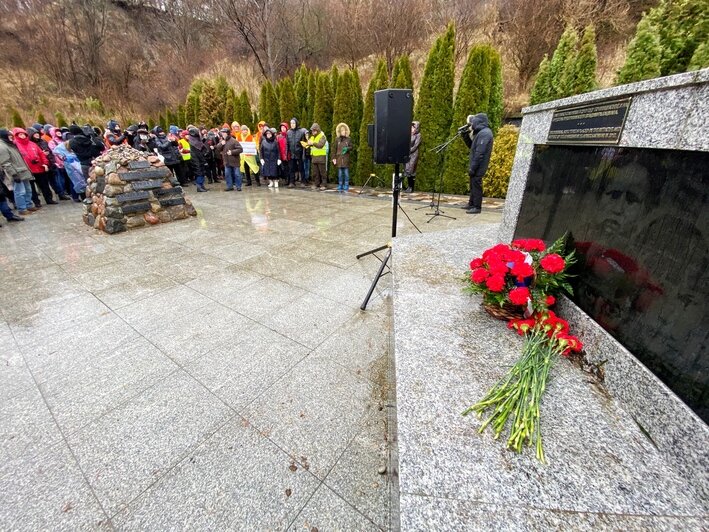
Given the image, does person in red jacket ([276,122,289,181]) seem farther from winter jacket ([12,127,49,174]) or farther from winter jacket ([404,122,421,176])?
winter jacket ([12,127,49,174])

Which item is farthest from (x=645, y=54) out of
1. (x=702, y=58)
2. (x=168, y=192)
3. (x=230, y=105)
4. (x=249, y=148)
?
(x=230, y=105)

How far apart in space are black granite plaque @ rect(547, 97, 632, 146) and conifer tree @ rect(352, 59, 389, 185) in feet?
25.0

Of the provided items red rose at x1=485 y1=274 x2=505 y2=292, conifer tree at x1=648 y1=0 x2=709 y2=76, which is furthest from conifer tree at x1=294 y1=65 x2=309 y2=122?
red rose at x1=485 y1=274 x2=505 y2=292

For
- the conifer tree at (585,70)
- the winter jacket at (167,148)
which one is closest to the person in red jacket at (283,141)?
the winter jacket at (167,148)

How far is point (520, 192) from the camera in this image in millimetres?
2994

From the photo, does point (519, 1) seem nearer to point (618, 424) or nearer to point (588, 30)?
point (588, 30)

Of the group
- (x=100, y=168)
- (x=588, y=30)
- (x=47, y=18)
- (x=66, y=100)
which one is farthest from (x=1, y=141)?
(x=47, y=18)

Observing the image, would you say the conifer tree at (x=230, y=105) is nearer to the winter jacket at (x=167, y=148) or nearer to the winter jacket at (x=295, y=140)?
the winter jacket at (x=167, y=148)

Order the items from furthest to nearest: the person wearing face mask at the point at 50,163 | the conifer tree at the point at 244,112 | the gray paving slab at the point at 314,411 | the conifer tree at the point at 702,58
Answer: the conifer tree at the point at 244,112 < the person wearing face mask at the point at 50,163 < the conifer tree at the point at 702,58 < the gray paving slab at the point at 314,411

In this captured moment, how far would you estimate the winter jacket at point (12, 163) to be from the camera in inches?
256

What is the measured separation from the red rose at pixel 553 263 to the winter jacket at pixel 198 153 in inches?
399

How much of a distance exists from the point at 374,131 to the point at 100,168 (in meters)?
5.70

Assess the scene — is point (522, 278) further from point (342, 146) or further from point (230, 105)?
point (230, 105)

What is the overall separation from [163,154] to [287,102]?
4.51 meters
